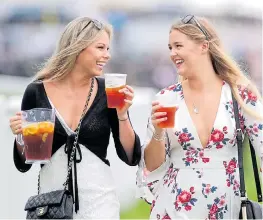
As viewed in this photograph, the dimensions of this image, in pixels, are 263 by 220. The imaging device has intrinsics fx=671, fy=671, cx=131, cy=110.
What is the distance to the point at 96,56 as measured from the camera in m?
2.91

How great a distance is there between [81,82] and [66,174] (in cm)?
43

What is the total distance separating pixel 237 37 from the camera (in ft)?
30.2

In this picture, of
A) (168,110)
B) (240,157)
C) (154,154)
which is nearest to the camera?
(168,110)

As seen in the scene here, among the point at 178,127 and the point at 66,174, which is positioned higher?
the point at 178,127

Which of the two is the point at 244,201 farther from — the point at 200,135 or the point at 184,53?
the point at 184,53

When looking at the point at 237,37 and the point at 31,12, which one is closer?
the point at 237,37

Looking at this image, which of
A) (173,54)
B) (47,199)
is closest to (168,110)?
(173,54)

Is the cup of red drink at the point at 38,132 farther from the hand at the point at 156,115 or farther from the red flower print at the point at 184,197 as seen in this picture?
the red flower print at the point at 184,197

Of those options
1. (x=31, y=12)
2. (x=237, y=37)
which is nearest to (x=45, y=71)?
(x=237, y=37)

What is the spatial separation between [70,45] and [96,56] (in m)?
0.14

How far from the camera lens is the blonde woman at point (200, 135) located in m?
2.85

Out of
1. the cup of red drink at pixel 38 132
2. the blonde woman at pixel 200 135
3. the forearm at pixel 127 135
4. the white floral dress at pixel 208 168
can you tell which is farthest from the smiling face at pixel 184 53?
the cup of red drink at pixel 38 132

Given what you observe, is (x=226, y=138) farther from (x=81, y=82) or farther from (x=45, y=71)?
(x=45, y=71)

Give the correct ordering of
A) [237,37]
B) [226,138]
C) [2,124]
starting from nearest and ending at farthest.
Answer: [226,138], [2,124], [237,37]
